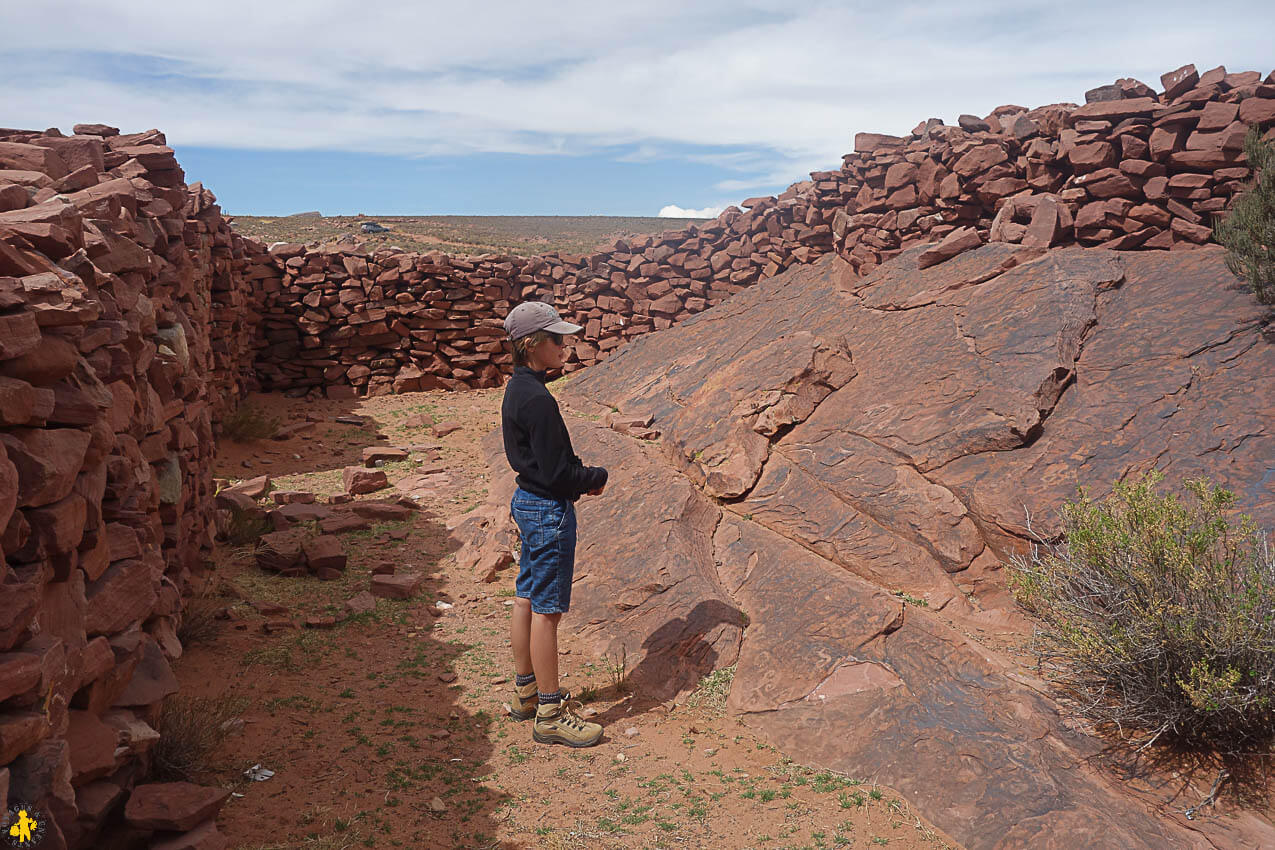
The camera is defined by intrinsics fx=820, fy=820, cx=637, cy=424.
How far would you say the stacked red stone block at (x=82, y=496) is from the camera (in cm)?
265

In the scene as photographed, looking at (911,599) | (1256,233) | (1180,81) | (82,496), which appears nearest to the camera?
(82,496)

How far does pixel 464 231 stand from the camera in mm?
46375

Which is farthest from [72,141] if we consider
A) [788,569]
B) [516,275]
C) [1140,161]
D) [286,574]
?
[516,275]

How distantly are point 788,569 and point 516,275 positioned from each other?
37.3 ft

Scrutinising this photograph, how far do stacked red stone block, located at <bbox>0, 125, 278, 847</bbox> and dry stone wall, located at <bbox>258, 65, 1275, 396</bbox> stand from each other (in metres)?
7.79

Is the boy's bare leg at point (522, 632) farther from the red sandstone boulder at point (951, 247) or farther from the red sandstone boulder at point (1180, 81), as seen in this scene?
the red sandstone boulder at point (1180, 81)

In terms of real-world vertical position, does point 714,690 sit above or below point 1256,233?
below

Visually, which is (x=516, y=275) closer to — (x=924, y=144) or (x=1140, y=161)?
(x=924, y=144)

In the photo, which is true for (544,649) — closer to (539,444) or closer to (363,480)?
(539,444)

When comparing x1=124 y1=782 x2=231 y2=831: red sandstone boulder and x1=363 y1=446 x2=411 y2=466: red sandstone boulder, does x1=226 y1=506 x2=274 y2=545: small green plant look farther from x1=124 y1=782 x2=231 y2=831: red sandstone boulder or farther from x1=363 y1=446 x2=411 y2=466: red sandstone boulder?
x1=124 y1=782 x2=231 y2=831: red sandstone boulder

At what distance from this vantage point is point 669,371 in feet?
34.5

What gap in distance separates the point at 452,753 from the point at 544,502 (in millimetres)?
1453

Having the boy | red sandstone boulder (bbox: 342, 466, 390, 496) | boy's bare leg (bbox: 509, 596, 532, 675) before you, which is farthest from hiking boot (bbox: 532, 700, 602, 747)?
red sandstone boulder (bbox: 342, 466, 390, 496)

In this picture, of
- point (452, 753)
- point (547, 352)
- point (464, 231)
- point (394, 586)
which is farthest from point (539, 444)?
point (464, 231)
